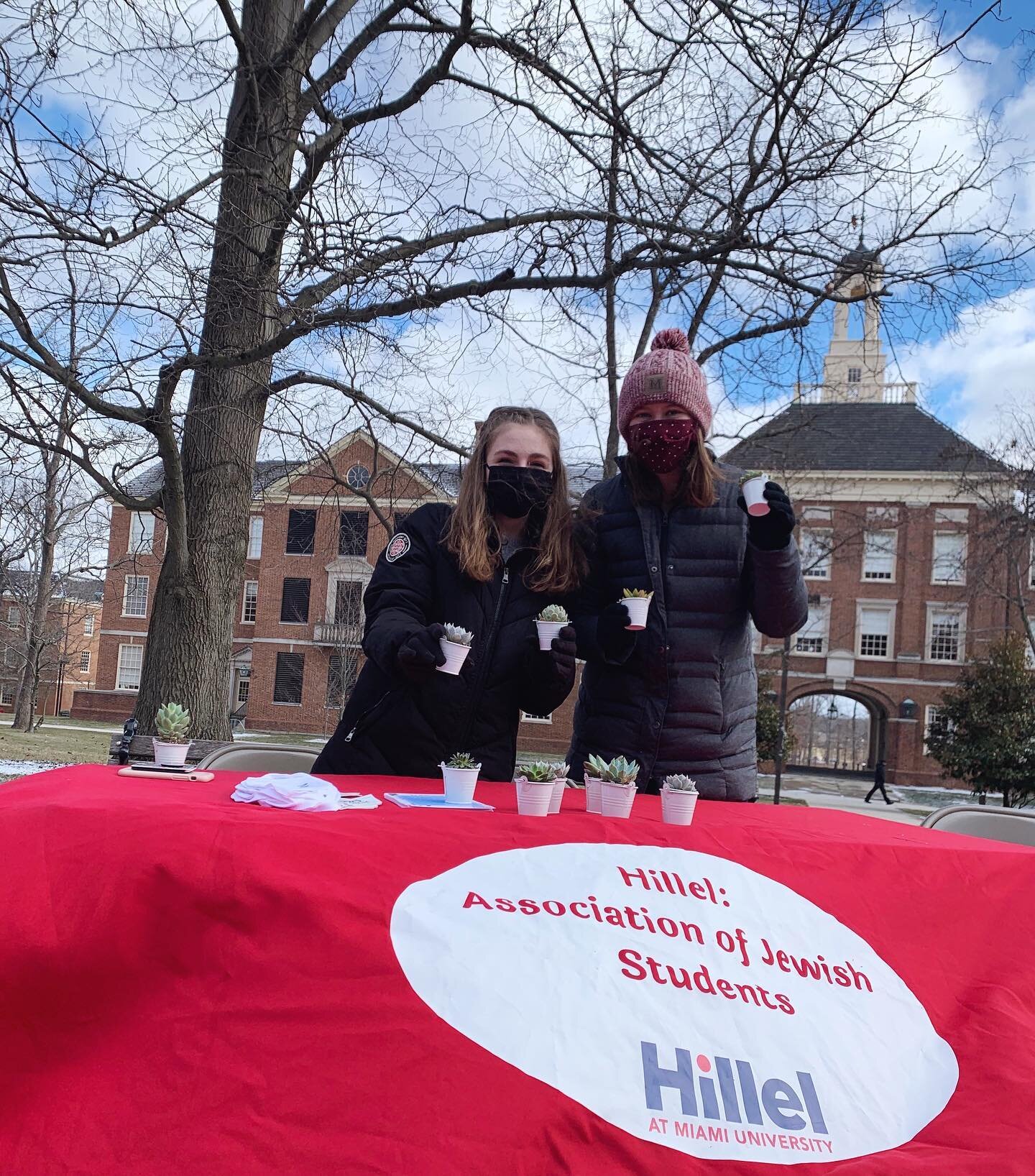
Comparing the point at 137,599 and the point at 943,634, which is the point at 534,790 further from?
the point at 137,599

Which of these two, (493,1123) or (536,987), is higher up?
(536,987)

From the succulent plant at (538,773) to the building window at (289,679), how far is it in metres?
37.5

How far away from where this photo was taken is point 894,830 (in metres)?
2.71

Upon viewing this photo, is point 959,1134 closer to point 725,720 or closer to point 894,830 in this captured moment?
point 894,830

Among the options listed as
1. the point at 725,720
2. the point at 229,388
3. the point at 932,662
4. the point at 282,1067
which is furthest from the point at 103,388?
the point at 932,662

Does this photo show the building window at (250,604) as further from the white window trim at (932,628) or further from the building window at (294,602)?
the white window trim at (932,628)

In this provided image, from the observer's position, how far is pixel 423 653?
248 centimetres

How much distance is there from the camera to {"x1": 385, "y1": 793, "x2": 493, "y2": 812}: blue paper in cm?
231

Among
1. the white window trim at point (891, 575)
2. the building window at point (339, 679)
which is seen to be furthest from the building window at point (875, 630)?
the building window at point (339, 679)

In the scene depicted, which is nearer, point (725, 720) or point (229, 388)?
point (725, 720)

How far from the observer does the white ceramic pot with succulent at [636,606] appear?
276 cm

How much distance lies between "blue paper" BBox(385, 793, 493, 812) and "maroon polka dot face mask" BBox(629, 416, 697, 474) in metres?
1.29

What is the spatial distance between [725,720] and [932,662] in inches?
1444

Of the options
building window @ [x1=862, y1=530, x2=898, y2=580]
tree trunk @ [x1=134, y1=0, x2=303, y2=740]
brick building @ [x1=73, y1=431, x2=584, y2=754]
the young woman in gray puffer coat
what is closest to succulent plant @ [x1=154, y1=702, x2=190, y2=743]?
the young woman in gray puffer coat
